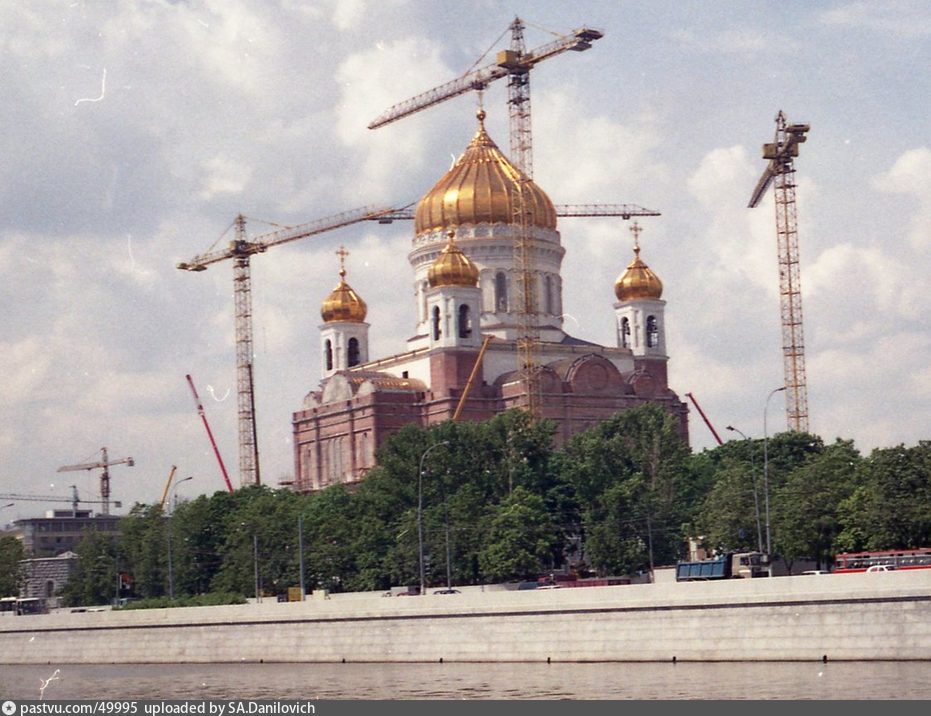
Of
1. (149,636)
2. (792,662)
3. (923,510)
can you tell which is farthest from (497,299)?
(792,662)

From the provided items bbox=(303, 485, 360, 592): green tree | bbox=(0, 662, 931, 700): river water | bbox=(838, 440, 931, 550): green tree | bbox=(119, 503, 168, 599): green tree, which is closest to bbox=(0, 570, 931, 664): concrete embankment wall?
bbox=(0, 662, 931, 700): river water

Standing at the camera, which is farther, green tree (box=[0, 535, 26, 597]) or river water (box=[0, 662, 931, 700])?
green tree (box=[0, 535, 26, 597])

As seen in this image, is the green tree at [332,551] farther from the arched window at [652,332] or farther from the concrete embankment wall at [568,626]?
the arched window at [652,332]

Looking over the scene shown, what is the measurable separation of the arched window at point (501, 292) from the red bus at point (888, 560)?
204ft

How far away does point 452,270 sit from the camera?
13525 centimetres

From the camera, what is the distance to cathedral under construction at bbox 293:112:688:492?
447ft

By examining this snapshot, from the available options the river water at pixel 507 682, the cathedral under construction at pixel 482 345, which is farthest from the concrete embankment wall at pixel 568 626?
the cathedral under construction at pixel 482 345

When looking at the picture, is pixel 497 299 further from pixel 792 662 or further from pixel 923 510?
pixel 792 662

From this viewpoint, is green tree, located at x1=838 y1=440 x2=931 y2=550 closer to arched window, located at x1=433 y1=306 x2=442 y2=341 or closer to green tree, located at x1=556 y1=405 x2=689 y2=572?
green tree, located at x1=556 y1=405 x2=689 y2=572

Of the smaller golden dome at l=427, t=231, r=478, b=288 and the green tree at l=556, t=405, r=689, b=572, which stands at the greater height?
the smaller golden dome at l=427, t=231, r=478, b=288

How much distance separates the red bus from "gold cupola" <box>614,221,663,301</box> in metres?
64.3

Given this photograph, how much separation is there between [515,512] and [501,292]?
40.3 metres

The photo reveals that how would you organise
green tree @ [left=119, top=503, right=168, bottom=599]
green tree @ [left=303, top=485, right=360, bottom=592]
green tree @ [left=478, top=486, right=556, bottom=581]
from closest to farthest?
green tree @ [left=478, top=486, right=556, bottom=581] → green tree @ [left=303, top=485, right=360, bottom=592] → green tree @ [left=119, top=503, right=168, bottom=599]

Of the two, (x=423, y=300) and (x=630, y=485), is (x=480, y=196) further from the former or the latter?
(x=630, y=485)
